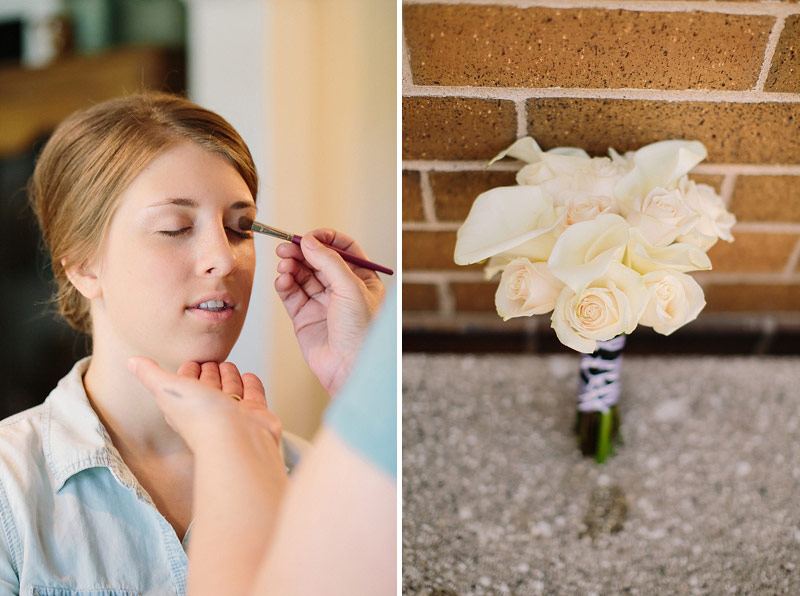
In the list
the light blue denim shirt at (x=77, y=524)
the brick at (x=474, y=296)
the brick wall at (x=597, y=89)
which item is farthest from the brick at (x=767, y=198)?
the light blue denim shirt at (x=77, y=524)

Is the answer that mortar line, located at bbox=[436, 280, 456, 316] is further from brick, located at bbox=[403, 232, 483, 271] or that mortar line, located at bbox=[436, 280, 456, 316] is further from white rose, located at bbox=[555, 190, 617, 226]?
white rose, located at bbox=[555, 190, 617, 226]

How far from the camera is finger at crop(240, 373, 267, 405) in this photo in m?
0.58

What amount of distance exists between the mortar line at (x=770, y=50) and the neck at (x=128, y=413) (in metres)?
0.70

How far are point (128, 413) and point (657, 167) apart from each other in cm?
61

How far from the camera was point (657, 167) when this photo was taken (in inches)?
27.9

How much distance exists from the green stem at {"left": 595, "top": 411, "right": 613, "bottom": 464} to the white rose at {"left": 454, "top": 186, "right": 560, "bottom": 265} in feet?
0.95

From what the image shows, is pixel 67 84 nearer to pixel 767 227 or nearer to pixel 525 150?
pixel 525 150

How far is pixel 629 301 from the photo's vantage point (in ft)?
2.10

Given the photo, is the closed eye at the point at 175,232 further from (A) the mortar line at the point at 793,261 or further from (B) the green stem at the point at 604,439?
(A) the mortar line at the point at 793,261

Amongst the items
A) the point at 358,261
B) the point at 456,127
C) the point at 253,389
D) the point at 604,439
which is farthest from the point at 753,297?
the point at 253,389

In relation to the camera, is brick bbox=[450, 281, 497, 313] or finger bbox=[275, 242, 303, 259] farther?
brick bbox=[450, 281, 497, 313]

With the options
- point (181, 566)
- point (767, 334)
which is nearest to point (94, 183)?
point (181, 566)

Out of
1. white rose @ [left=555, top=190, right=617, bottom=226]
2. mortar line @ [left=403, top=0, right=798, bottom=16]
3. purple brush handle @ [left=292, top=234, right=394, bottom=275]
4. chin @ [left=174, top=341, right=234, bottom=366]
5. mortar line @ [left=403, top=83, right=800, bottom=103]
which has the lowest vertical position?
chin @ [left=174, top=341, right=234, bottom=366]

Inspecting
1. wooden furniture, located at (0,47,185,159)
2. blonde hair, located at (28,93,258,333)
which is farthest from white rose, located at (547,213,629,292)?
wooden furniture, located at (0,47,185,159)
